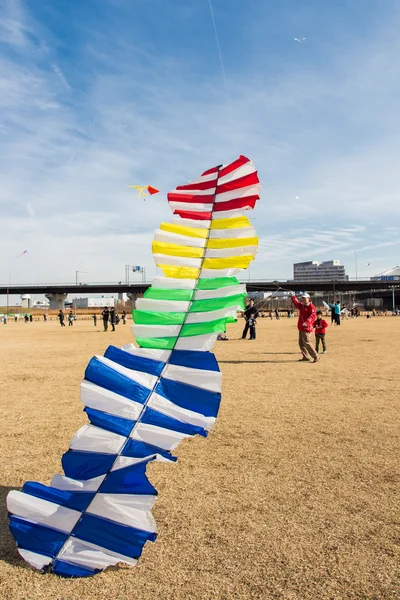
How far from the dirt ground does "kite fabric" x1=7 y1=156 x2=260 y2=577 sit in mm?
227

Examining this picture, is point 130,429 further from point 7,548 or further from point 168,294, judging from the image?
point 7,548

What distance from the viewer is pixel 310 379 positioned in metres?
10.8

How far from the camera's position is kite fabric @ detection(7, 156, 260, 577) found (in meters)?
3.24

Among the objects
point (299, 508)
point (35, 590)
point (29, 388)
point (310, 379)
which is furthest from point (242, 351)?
point (35, 590)

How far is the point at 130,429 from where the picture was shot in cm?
337

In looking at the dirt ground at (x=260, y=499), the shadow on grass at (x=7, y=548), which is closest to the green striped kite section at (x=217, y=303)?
the dirt ground at (x=260, y=499)

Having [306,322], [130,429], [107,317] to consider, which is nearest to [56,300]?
A: [107,317]

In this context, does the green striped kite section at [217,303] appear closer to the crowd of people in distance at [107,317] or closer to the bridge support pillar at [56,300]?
the crowd of people in distance at [107,317]

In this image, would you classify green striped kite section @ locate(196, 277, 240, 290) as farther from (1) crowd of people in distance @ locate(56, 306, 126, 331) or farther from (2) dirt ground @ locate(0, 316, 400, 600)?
(1) crowd of people in distance @ locate(56, 306, 126, 331)

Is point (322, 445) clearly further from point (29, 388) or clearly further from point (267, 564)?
point (29, 388)

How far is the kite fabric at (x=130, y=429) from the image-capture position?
3.24 meters

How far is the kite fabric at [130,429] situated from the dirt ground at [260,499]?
23cm

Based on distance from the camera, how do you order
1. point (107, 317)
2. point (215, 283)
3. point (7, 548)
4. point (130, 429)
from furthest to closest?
point (107, 317), point (215, 283), point (7, 548), point (130, 429)

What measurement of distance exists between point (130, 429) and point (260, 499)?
5.70 ft
